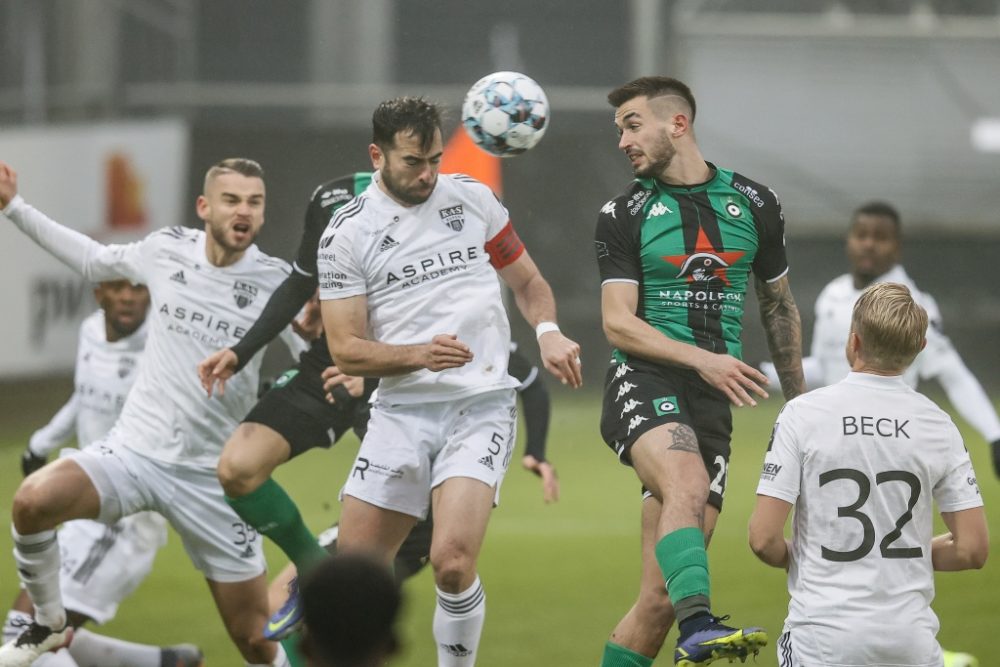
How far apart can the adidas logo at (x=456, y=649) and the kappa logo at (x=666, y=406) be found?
1.12 metres

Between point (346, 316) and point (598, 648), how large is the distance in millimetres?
2383

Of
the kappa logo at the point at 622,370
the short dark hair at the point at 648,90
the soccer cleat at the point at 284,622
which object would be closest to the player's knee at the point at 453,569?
the soccer cleat at the point at 284,622

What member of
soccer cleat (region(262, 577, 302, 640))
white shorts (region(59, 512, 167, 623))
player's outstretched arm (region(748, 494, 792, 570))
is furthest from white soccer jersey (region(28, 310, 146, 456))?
player's outstretched arm (region(748, 494, 792, 570))

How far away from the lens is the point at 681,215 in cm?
525

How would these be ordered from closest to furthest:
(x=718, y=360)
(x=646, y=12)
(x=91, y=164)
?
(x=718, y=360)
(x=91, y=164)
(x=646, y=12)

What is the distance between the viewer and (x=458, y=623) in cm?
526

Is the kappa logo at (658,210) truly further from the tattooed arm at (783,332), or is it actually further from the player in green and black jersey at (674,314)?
the tattooed arm at (783,332)

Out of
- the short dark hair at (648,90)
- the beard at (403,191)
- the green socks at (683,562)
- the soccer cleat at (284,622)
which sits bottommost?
the soccer cleat at (284,622)

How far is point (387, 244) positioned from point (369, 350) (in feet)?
1.38

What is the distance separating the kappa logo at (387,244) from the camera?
535 centimetres

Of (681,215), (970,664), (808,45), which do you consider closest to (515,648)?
(970,664)

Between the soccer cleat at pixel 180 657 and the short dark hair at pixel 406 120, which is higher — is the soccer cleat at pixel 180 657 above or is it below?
below

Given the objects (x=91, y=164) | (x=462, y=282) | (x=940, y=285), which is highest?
(x=462, y=282)

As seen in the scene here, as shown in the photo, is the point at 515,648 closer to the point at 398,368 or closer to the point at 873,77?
the point at 398,368
